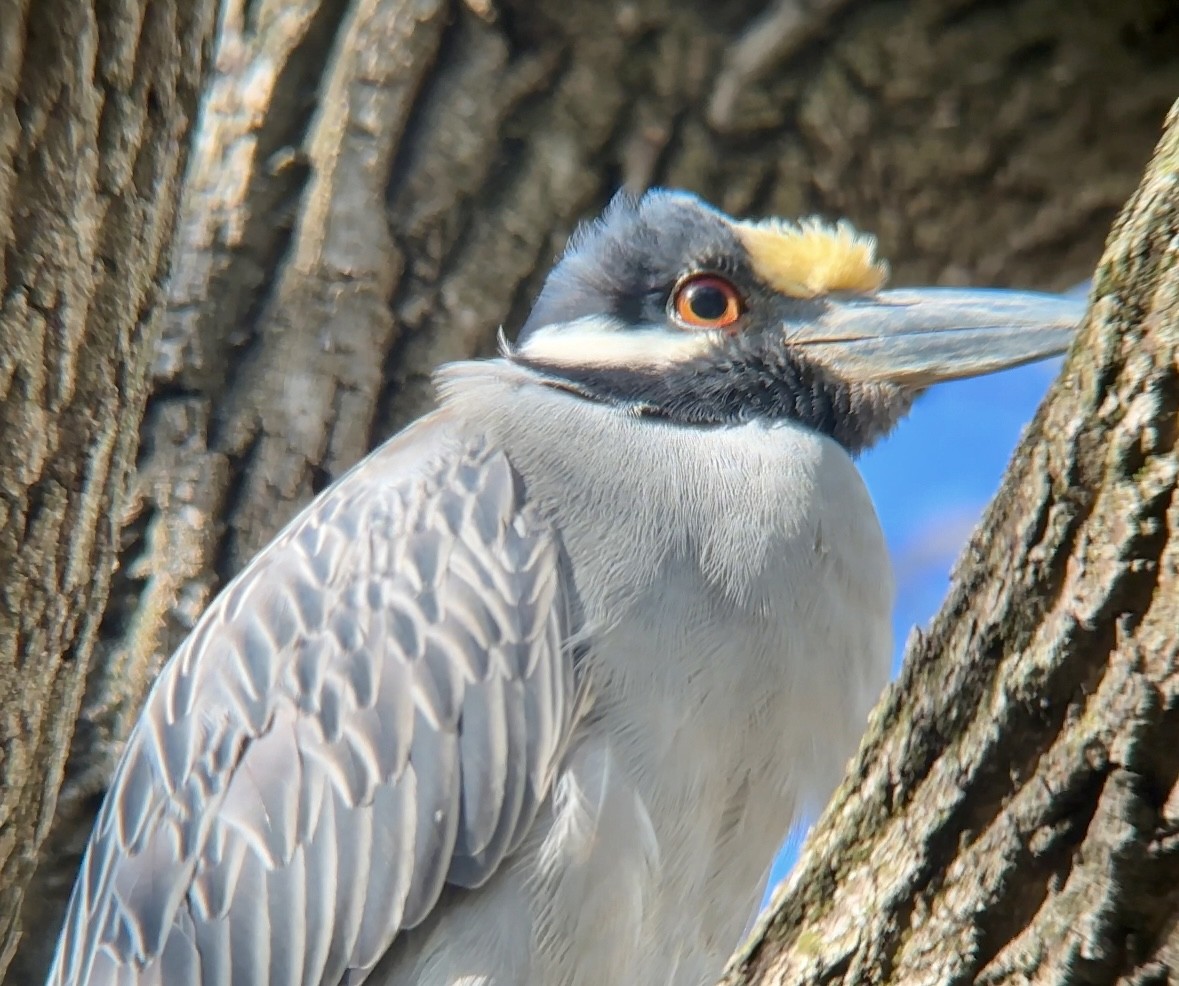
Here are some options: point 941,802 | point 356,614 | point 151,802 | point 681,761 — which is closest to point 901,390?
point 681,761

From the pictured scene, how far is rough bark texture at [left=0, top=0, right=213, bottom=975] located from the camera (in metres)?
1.51

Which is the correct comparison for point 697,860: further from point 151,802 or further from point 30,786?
point 30,786

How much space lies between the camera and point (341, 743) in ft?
8.29

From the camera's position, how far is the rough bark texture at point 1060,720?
103 cm

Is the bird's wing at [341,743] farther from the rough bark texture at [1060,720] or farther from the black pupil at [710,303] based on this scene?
the rough bark texture at [1060,720]

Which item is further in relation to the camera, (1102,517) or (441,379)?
(441,379)

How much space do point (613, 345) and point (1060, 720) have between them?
1953 millimetres

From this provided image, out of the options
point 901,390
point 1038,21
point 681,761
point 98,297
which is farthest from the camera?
point 1038,21

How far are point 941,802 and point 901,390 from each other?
5.86ft

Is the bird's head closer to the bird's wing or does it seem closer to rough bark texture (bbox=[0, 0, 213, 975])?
the bird's wing

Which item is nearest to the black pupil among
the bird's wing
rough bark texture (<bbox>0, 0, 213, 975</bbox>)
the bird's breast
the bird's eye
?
the bird's eye

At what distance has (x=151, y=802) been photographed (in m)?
2.65

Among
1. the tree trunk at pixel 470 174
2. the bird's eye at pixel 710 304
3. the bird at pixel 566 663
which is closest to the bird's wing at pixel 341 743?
the bird at pixel 566 663

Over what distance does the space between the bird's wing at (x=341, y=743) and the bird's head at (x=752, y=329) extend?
40cm
